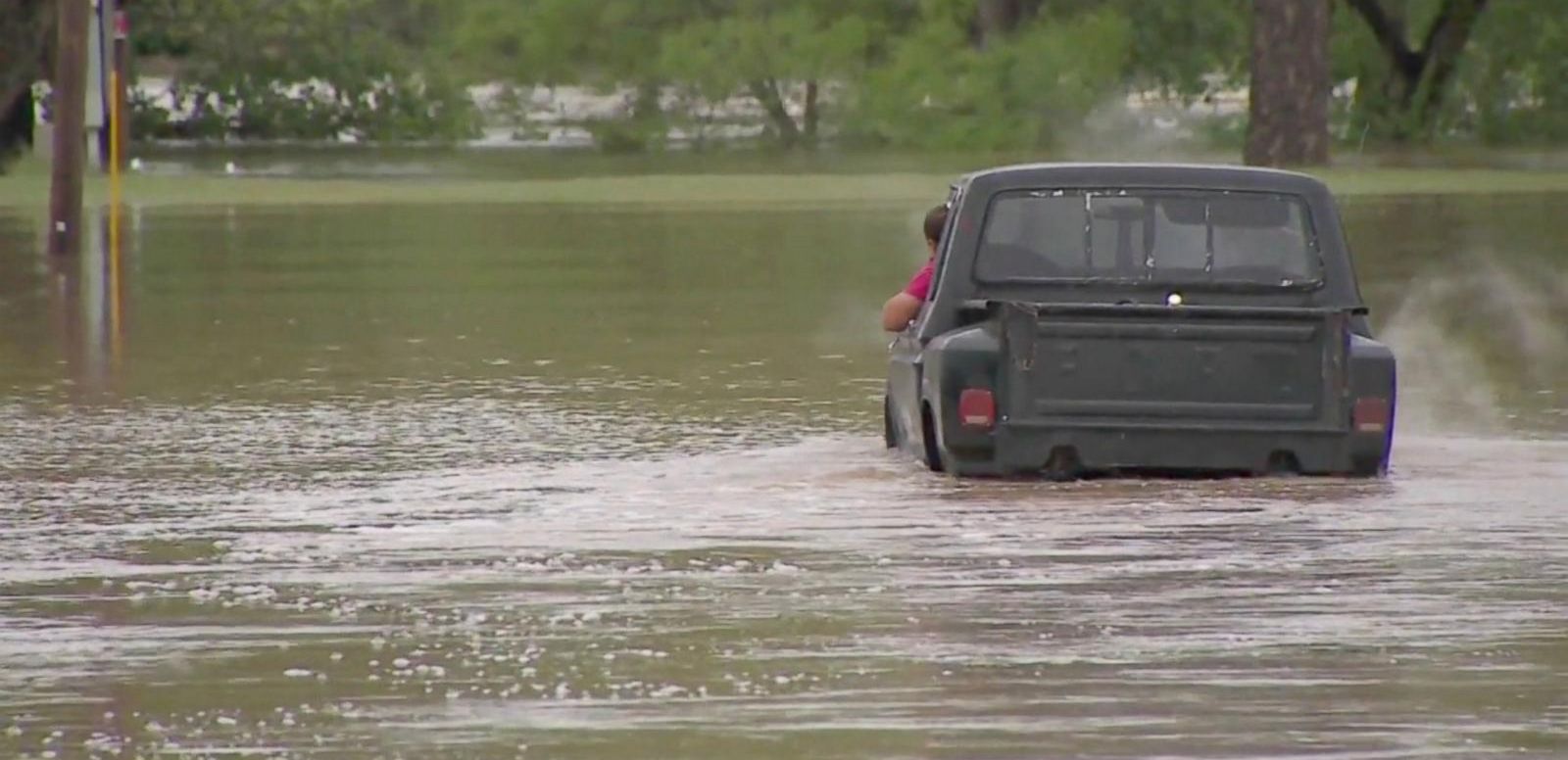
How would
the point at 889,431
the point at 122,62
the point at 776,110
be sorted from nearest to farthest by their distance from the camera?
the point at 889,431 → the point at 122,62 → the point at 776,110

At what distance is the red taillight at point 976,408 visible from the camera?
13891 mm

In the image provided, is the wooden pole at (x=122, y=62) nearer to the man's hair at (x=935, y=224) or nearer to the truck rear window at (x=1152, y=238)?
the man's hair at (x=935, y=224)

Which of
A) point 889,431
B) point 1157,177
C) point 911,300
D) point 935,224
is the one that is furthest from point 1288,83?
point 1157,177

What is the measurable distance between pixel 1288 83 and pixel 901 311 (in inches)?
1732

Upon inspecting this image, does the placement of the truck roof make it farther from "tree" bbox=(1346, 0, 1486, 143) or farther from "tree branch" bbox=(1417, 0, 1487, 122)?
"tree branch" bbox=(1417, 0, 1487, 122)

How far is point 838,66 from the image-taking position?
71188mm

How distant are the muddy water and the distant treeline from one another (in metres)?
46.0

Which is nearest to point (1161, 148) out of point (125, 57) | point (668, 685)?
point (125, 57)

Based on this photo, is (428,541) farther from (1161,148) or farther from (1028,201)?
(1161,148)

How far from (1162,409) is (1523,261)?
1964 centimetres

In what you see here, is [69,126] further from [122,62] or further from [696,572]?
[122,62]

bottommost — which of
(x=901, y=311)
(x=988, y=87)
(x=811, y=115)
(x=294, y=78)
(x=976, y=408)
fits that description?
(x=811, y=115)

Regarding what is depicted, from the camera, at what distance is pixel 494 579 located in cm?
1156

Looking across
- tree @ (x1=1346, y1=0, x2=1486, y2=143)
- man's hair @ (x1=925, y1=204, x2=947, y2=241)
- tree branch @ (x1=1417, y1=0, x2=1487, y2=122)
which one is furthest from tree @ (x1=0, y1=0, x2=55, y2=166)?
man's hair @ (x1=925, y1=204, x2=947, y2=241)
